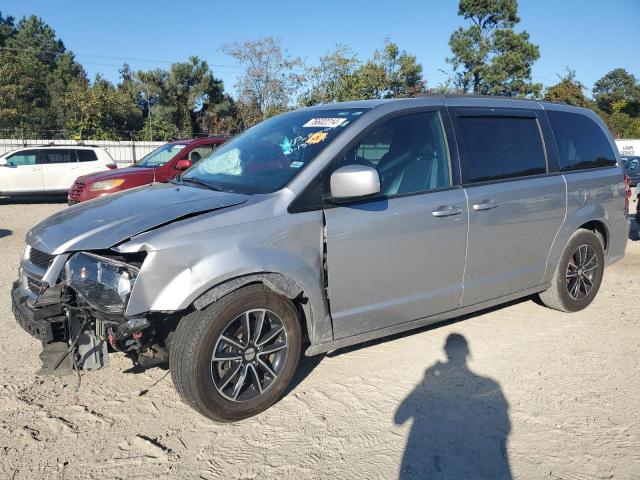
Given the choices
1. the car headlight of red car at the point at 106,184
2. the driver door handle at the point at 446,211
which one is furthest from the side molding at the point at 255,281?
the car headlight of red car at the point at 106,184

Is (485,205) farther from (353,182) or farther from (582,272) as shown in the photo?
(582,272)

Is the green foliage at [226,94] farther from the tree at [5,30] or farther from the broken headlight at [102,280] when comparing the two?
the broken headlight at [102,280]

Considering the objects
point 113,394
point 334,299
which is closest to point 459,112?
point 334,299

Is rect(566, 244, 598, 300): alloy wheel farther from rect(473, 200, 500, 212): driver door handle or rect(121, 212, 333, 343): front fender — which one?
rect(121, 212, 333, 343): front fender

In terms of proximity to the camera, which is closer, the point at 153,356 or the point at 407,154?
the point at 153,356

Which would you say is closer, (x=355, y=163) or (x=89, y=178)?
(x=355, y=163)

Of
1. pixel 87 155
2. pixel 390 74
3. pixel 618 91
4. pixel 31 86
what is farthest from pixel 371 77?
pixel 618 91

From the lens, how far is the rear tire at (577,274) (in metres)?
4.91

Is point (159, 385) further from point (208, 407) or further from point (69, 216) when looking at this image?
point (69, 216)

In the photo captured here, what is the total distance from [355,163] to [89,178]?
848 cm

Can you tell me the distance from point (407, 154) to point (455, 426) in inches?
73.6

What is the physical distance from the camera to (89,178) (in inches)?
412

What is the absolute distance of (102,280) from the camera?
9.62ft

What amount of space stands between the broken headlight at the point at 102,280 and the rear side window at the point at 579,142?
3775 millimetres
